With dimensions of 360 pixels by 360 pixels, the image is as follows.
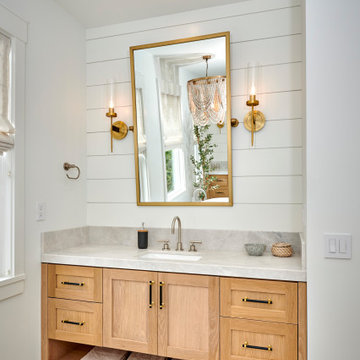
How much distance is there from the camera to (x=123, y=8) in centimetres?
253

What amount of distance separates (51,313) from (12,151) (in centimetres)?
108

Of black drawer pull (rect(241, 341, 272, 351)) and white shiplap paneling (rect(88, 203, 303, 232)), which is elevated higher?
white shiplap paneling (rect(88, 203, 303, 232))

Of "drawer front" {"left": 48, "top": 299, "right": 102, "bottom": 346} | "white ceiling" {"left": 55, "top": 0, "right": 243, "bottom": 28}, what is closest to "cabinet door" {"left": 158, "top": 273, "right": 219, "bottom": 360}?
"drawer front" {"left": 48, "top": 299, "right": 102, "bottom": 346}

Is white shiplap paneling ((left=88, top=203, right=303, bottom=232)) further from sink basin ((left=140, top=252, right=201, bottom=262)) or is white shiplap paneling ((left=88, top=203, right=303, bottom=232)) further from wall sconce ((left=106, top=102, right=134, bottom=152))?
wall sconce ((left=106, top=102, right=134, bottom=152))

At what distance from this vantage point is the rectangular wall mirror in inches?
95.8

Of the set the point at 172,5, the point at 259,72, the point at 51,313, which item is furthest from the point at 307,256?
the point at 172,5

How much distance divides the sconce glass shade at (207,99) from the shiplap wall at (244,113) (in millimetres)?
95

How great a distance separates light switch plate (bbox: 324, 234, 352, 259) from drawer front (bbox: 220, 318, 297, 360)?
1.45ft

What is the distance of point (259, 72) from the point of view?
2361 mm

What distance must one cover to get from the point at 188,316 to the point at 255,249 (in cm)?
60

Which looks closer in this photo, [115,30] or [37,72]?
[37,72]

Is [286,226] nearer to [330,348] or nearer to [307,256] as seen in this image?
[307,256]

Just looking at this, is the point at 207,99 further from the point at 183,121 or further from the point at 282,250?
the point at 282,250

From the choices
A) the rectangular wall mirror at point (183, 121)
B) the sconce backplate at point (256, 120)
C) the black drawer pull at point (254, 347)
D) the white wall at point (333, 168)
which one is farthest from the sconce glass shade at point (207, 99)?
the black drawer pull at point (254, 347)
